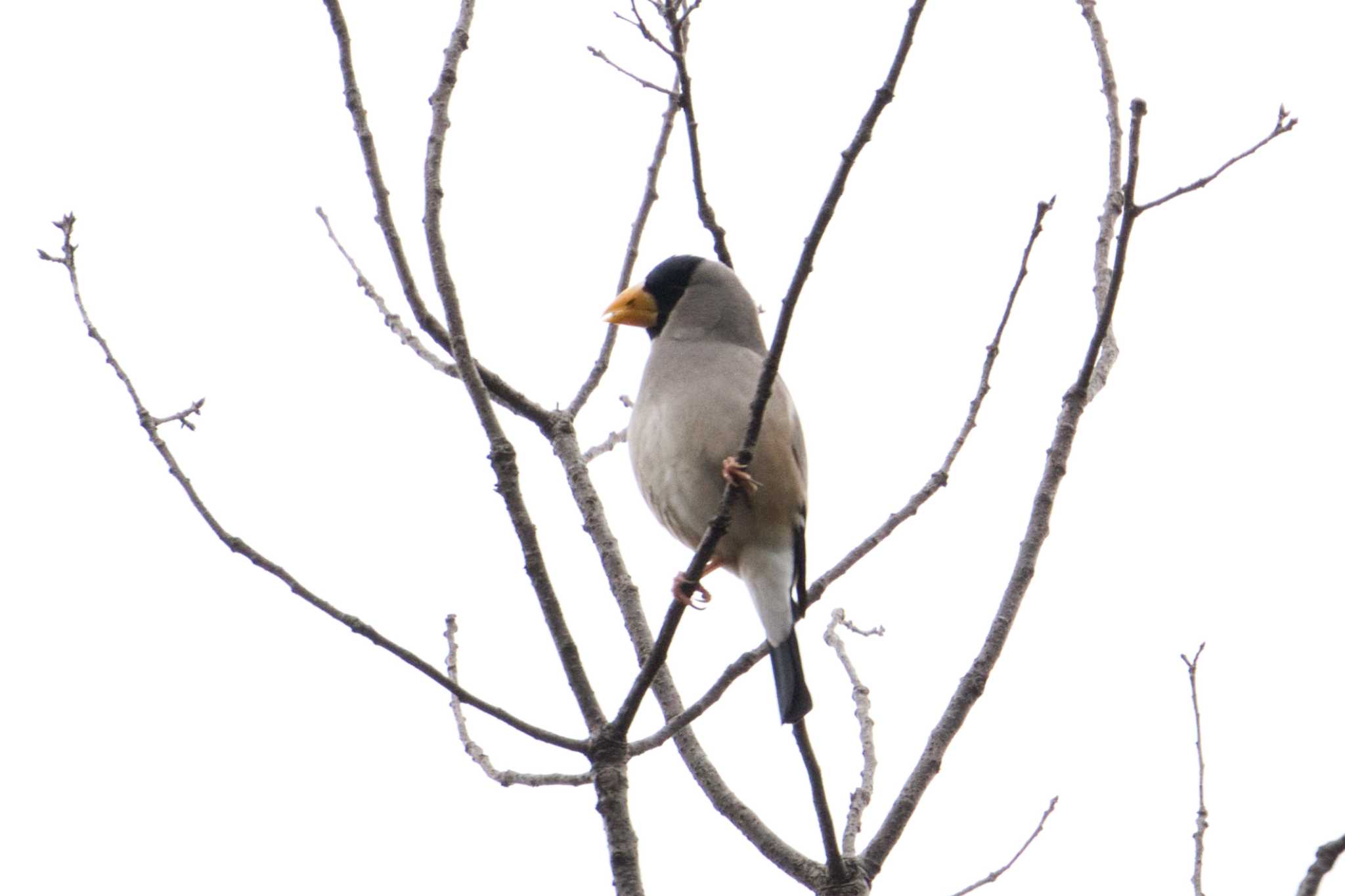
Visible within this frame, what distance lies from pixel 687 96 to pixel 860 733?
1.79m

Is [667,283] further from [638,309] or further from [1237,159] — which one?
[1237,159]

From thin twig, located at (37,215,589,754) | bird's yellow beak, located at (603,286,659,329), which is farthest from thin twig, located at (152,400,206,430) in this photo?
bird's yellow beak, located at (603,286,659,329)

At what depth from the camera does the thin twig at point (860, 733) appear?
12.5 feet

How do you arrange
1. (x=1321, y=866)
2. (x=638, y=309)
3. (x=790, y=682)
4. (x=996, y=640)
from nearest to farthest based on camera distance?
(x=1321, y=866) < (x=996, y=640) < (x=790, y=682) < (x=638, y=309)

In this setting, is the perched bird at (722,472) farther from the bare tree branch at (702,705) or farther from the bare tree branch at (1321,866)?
the bare tree branch at (1321,866)

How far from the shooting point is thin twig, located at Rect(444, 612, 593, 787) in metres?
3.38

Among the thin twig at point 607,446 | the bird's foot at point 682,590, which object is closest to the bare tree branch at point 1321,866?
the bird's foot at point 682,590

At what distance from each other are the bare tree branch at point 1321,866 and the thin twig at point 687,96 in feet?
6.71

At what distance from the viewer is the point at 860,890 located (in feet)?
10.9

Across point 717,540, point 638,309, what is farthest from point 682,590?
point 638,309

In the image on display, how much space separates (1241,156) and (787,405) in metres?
1.61

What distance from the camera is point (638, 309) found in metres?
5.16

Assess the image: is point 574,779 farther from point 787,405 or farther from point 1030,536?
point 787,405

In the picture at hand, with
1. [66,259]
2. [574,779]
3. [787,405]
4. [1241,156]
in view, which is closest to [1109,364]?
[1241,156]
